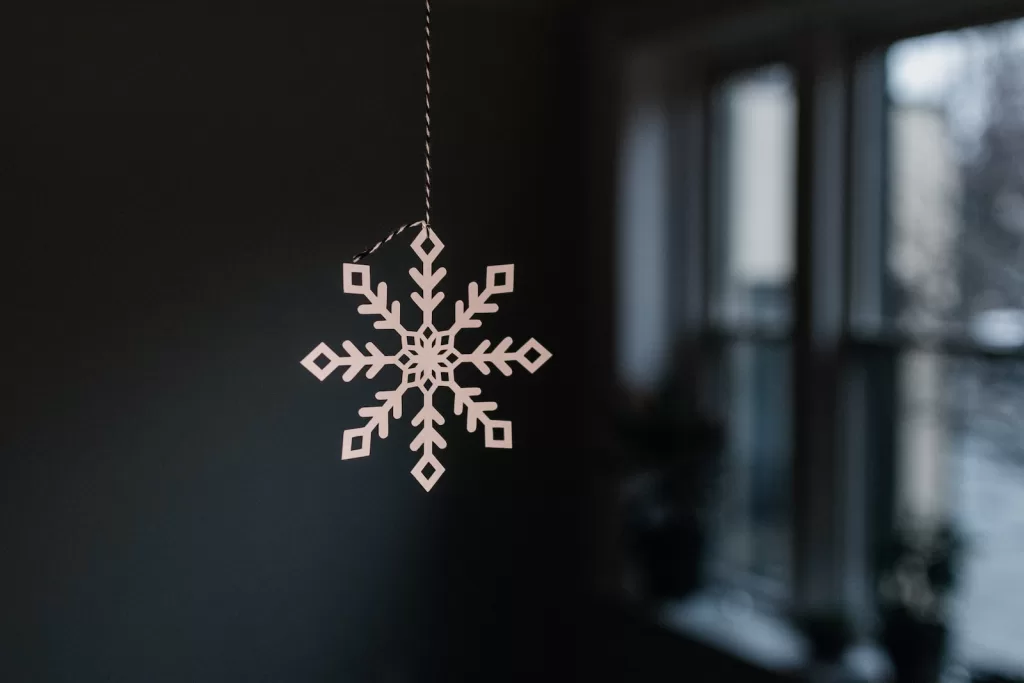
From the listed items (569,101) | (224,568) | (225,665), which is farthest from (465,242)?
(225,665)

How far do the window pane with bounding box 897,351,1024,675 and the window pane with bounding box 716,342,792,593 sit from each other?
1.57 ft

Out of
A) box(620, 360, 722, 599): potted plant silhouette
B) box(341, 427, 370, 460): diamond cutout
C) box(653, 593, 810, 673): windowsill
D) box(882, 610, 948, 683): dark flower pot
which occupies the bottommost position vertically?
box(653, 593, 810, 673): windowsill

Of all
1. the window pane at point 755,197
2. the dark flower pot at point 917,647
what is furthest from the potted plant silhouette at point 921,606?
the window pane at point 755,197

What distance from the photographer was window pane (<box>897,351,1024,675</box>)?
2590 millimetres

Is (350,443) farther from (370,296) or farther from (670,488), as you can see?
(670,488)

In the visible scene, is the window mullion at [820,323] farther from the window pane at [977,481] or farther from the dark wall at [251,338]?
the dark wall at [251,338]

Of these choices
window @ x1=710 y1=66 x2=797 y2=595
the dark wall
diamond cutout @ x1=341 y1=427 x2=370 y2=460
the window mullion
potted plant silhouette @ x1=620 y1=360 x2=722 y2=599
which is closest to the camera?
diamond cutout @ x1=341 y1=427 x2=370 y2=460

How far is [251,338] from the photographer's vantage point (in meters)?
2.76

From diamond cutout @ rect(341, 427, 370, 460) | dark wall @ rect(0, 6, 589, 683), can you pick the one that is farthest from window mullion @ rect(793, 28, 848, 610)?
diamond cutout @ rect(341, 427, 370, 460)

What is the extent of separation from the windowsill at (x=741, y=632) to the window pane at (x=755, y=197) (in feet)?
3.09

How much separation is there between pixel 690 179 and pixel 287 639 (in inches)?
77.9

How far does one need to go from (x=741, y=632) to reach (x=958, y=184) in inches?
58.2

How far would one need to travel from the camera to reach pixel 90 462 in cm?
254

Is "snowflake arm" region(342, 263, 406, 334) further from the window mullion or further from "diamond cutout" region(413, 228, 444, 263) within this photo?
the window mullion
